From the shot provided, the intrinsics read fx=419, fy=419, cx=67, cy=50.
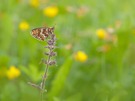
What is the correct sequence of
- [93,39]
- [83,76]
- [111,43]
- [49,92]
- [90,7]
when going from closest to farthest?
[49,92], [83,76], [111,43], [93,39], [90,7]

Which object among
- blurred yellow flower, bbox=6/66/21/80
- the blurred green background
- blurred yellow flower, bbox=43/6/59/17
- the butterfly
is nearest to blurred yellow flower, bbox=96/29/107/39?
the blurred green background

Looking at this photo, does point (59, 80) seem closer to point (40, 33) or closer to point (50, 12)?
point (40, 33)

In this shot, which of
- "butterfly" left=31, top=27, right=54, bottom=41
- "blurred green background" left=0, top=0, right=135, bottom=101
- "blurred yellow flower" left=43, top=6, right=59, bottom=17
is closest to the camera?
"butterfly" left=31, top=27, right=54, bottom=41

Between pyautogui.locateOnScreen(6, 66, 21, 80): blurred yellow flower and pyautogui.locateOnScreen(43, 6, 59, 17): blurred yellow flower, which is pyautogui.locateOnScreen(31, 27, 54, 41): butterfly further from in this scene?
pyautogui.locateOnScreen(43, 6, 59, 17): blurred yellow flower

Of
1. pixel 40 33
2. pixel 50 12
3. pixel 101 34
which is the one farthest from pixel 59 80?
pixel 50 12

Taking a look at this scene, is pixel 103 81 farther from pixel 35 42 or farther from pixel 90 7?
pixel 90 7

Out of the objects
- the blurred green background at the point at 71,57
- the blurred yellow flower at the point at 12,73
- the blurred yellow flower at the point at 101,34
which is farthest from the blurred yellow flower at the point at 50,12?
the blurred yellow flower at the point at 12,73

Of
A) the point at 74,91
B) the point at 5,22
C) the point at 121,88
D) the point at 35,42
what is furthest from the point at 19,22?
the point at 121,88

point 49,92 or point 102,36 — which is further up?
point 102,36

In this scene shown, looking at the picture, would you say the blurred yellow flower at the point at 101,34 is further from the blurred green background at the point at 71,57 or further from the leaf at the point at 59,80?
the leaf at the point at 59,80
